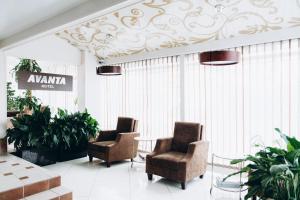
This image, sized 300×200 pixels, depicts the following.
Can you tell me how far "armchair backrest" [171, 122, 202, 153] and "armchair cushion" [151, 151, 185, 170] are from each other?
233 mm

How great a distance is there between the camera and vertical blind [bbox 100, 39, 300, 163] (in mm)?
3889

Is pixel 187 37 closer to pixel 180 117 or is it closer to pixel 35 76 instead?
pixel 180 117

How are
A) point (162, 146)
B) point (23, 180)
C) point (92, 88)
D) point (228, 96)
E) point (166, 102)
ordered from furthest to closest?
point (92, 88) < point (166, 102) < point (228, 96) < point (162, 146) < point (23, 180)

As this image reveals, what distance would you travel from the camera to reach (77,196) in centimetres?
325

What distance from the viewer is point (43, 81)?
17.0ft

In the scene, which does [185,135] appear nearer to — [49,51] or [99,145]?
[99,145]

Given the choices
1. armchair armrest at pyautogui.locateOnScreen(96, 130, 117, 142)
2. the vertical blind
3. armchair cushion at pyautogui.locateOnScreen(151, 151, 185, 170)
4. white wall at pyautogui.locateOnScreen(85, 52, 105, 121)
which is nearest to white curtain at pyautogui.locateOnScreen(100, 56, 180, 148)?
the vertical blind

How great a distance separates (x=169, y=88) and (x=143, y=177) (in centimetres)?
211

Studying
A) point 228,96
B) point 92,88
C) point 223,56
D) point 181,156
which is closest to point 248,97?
point 228,96

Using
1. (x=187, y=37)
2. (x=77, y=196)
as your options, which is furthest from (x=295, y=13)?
(x=77, y=196)

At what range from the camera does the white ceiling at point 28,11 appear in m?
2.75

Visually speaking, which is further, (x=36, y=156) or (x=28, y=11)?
(x=36, y=156)

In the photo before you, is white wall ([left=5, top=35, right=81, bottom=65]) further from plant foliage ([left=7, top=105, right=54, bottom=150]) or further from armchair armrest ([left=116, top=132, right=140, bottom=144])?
armchair armrest ([left=116, top=132, right=140, bottom=144])

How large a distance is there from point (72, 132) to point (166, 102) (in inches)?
84.4
